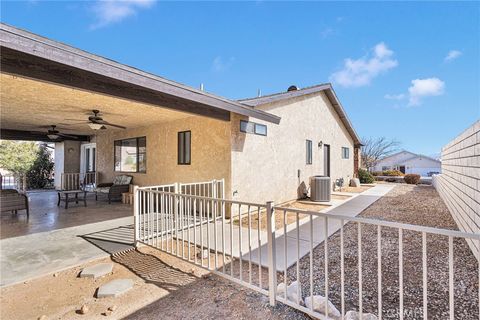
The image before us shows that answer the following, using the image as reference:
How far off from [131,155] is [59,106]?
395 centimetres

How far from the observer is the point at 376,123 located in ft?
132

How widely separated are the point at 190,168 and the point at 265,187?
243 cm

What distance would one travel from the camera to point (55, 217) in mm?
6234

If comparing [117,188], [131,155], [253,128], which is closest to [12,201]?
[117,188]

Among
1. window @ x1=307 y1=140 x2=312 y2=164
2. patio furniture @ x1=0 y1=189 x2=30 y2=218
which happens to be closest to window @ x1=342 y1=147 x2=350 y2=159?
window @ x1=307 y1=140 x2=312 y2=164

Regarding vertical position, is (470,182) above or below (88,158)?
below

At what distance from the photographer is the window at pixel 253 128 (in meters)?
6.52

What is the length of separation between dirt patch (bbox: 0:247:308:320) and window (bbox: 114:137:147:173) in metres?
6.04

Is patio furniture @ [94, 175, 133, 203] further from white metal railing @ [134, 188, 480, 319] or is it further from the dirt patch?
the dirt patch

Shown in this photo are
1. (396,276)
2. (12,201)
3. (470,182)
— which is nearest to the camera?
(396,276)

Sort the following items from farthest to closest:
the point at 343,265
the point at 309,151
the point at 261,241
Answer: the point at 309,151 → the point at 261,241 → the point at 343,265

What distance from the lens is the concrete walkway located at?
3.26 meters

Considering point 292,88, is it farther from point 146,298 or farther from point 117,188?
point 146,298

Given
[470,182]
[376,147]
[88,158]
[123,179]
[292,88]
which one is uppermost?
Result: [292,88]
